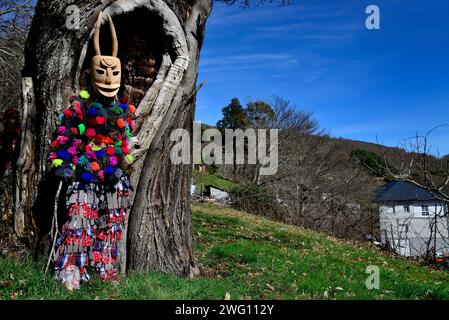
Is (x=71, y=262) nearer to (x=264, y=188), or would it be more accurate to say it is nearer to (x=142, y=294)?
(x=142, y=294)

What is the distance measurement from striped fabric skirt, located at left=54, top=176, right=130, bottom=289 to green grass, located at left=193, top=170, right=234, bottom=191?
80.7 feet

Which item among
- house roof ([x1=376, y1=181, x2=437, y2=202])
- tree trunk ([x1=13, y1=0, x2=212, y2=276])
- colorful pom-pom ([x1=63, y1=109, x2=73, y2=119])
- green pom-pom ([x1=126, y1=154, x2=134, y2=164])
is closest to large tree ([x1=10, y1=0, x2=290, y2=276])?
tree trunk ([x1=13, y1=0, x2=212, y2=276])

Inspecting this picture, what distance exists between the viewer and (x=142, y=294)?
156 inches

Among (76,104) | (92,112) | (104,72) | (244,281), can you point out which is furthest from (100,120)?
(244,281)

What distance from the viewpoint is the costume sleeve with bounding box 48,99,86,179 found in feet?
14.1

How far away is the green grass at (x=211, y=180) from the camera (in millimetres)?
30438

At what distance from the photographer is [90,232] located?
4.40 meters

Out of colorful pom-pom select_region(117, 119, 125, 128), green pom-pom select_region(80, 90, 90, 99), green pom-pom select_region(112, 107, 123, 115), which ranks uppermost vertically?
green pom-pom select_region(80, 90, 90, 99)

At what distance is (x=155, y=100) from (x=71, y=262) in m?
2.22

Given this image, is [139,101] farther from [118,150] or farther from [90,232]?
[90,232]

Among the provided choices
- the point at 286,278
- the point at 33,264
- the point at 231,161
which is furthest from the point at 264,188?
the point at 33,264

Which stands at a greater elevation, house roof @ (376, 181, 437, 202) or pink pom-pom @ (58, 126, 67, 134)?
house roof @ (376, 181, 437, 202)

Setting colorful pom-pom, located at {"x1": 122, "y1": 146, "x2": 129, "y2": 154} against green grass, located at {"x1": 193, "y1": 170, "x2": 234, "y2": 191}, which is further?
green grass, located at {"x1": 193, "y1": 170, "x2": 234, "y2": 191}

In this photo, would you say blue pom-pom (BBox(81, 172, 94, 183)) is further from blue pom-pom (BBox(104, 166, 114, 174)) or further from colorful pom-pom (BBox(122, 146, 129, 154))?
colorful pom-pom (BBox(122, 146, 129, 154))
